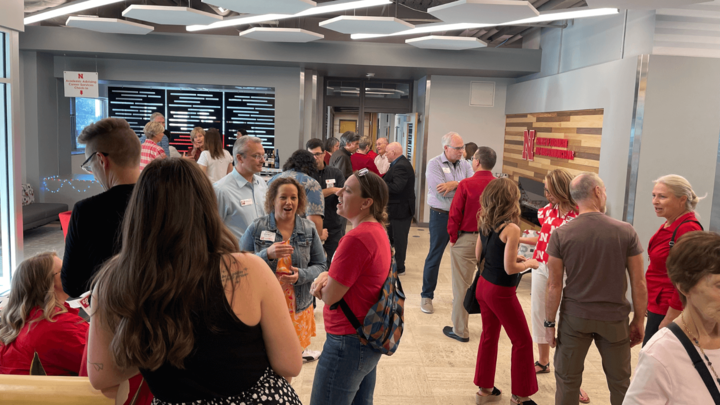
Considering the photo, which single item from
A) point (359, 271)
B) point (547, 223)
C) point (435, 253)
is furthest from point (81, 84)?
point (359, 271)

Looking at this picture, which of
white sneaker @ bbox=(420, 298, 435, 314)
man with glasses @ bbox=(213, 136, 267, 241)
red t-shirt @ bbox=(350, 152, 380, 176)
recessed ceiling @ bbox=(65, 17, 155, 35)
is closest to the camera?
man with glasses @ bbox=(213, 136, 267, 241)

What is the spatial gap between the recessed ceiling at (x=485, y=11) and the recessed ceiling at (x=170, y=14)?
2.80 metres

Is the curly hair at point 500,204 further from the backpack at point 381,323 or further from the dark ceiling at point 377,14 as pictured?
the dark ceiling at point 377,14

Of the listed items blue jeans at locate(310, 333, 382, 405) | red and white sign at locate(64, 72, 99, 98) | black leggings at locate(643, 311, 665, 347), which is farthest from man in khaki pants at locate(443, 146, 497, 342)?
red and white sign at locate(64, 72, 99, 98)

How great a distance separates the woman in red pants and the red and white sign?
7.78m

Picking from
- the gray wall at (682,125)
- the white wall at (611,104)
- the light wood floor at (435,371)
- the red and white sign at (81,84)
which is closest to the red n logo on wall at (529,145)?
the white wall at (611,104)

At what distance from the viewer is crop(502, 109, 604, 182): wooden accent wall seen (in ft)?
19.2

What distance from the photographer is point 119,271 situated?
112 centimetres

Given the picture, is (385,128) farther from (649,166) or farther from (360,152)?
(649,166)

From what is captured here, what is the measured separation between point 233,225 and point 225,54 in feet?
18.5

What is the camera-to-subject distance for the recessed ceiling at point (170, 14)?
18.7ft

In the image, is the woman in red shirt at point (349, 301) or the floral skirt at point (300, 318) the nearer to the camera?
the woman in red shirt at point (349, 301)

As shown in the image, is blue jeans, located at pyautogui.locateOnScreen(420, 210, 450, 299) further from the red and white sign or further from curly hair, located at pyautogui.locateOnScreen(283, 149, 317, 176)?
the red and white sign

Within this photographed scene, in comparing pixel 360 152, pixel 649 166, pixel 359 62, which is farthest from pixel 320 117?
pixel 649 166
